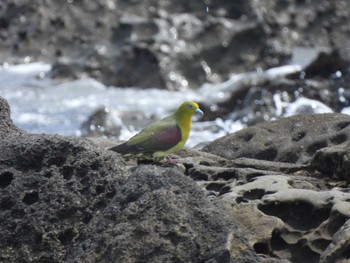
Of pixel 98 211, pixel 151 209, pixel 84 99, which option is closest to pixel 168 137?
pixel 98 211

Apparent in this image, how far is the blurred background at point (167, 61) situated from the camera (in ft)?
45.0

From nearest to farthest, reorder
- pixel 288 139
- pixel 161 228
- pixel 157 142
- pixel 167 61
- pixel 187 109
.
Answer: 1. pixel 161 228
2. pixel 157 142
3. pixel 187 109
4. pixel 288 139
5. pixel 167 61

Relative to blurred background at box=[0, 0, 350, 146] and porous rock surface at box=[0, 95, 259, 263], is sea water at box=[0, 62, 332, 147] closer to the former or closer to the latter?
blurred background at box=[0, 0, 350, 146]

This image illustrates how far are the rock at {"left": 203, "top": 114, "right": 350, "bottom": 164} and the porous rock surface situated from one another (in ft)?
7.92

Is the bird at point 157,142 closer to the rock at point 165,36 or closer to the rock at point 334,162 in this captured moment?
the rock at point 334,162

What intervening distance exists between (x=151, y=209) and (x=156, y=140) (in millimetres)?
2189

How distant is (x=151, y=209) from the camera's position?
4902 mm

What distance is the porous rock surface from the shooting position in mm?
4812

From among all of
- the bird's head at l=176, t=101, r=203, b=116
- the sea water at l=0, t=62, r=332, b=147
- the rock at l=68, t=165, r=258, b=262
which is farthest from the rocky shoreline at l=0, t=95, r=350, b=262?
the sea water at l=0, t=62, r=332, b=147

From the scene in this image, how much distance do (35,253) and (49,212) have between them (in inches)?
8.6

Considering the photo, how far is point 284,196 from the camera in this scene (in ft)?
19.1

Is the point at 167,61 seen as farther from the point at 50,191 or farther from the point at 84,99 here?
the point at 50,191

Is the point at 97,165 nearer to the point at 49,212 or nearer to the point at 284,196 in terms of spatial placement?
the point at 49,212

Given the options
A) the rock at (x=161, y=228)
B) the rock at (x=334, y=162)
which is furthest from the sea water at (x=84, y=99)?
the rock at (x=161, y=228)
